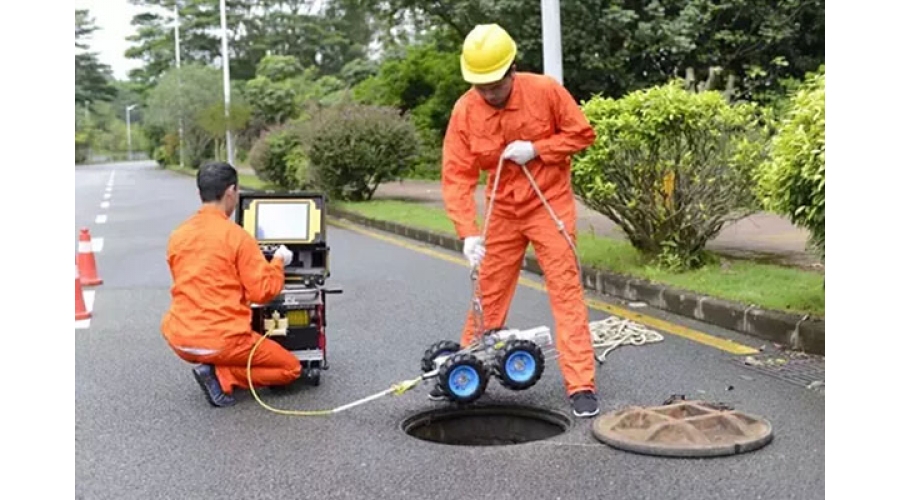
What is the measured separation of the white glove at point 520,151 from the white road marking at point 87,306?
4105 mm

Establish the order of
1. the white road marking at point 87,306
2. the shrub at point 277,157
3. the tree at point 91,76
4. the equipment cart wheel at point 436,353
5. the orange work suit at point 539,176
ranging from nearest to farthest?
the orange work suit at point 539,176
the equipment cart wheel at point 436,353
the white road marking at point 87,306
the shrub at point 277,157
the tree at point 91,76

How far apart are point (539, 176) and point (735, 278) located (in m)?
3.03

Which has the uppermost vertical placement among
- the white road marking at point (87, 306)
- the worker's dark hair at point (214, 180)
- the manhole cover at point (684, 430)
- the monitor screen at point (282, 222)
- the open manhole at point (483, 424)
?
the worker's dark hair at point (214, 180)

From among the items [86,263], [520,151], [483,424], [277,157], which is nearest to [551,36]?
[86,263]

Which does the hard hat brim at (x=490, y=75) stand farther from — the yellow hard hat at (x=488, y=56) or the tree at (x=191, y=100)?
the tree at (x=191, y=100)

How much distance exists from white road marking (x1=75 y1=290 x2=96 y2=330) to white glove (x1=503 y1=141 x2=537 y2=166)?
A: 4105mm

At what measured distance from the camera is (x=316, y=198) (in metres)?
5.85

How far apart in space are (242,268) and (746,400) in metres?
2.56

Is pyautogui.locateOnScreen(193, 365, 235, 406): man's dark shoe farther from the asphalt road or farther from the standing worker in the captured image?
the standing worker

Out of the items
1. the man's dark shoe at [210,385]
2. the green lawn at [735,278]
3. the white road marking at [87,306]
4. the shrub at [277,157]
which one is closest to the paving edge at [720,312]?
the green lawn at [735,278]

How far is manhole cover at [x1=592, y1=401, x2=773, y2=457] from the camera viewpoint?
165 inches

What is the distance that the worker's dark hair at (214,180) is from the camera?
5.20 meters

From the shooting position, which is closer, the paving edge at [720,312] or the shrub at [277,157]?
the paving edge at [720,312]

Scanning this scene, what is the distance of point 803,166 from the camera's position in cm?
555
